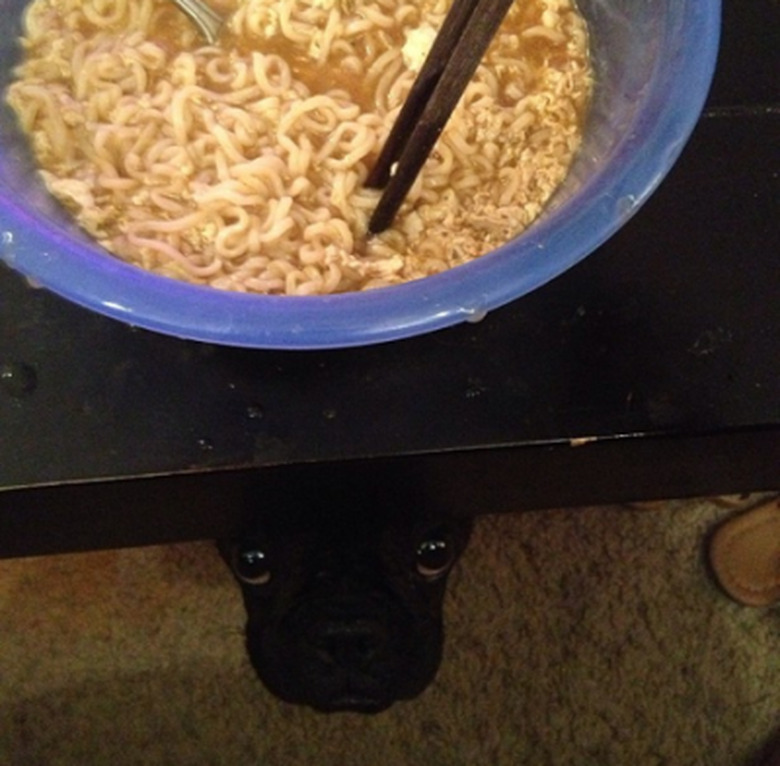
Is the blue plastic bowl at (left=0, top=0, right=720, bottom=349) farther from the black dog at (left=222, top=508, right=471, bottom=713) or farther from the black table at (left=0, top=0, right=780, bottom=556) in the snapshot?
the black dog at (left=222, top=508, right=471, bottom=713)

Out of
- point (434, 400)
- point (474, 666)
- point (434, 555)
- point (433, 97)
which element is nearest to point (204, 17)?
point (433, 97)

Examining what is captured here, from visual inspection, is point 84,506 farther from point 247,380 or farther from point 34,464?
point 247,380

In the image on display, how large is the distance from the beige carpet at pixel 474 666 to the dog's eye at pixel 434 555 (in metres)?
0.37

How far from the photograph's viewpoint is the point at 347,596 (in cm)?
103

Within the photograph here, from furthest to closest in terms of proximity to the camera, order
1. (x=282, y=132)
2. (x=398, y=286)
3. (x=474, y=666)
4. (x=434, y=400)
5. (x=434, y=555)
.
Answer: (x=474, y=666)
(x=434, y=555)
(x=282, y=132)
(x=434, y=400)
(x=398, y=286)

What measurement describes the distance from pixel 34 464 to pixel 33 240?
0.18 metres

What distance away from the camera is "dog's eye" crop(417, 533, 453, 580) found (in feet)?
3.26

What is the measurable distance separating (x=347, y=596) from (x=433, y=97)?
534 mm

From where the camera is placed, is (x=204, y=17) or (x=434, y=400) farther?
(x=204, y=17)

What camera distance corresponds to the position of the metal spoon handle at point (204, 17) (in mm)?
924

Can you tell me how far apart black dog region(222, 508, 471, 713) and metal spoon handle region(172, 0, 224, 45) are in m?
0.45

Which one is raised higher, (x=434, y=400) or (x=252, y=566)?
(x=434, y=400)

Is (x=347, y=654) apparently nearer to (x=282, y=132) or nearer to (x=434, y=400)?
(x=434, y=400)

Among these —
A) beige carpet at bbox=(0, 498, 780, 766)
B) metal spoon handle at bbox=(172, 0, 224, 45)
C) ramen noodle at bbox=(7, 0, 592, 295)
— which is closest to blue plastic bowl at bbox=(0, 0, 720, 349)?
ramen noodle at bbox=(7, 0, 592, 295)
